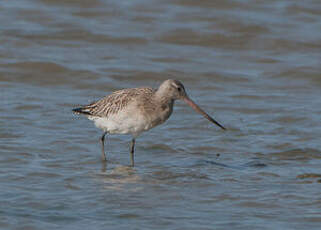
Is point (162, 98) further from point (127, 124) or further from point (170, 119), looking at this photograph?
point (170, 119)

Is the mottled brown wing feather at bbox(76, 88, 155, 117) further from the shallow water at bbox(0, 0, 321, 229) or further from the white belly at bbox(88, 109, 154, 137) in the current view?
the shallow water at bbox(0, 0, 321, 229)

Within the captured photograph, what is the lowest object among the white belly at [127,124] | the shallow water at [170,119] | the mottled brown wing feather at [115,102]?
the shallow water at [170,119]

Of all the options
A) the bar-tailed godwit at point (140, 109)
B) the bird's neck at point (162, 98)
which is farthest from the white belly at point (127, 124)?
the bird's neck at point (162, 98)

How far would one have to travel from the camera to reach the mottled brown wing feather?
884 cm

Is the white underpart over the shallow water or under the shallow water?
over

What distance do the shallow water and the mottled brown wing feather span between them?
46cm

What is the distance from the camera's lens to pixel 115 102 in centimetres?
892

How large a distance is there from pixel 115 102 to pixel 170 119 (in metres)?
1.74

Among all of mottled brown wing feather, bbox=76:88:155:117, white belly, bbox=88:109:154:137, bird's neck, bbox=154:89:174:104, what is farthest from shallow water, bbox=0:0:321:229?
bird's neck, bbox=154:89:174:104

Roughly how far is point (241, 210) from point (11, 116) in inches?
168

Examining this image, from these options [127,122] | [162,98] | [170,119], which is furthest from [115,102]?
[170,119]

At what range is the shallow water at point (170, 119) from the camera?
6922mm

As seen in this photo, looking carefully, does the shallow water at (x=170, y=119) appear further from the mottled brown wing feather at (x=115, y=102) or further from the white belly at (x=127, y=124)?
the mottled brown wing feather at (x=115, y=102)

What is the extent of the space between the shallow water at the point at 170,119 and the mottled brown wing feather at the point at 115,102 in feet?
1.52
